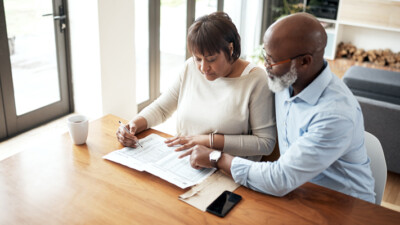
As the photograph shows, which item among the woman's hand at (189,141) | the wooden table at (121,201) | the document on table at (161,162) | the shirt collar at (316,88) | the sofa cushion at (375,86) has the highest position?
the shirt collar at (316,88)

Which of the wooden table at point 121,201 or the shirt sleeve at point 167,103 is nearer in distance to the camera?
the wooden table at point 121,201

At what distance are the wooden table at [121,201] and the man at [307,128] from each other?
8cm

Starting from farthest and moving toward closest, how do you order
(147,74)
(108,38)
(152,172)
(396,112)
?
(147,74), (108,38), (396,112), (152,172)

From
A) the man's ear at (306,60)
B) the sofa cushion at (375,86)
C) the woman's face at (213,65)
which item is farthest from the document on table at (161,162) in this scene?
the sofa cushion at (375,86)

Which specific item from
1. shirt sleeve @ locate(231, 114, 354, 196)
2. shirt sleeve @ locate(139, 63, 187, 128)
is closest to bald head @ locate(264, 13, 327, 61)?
shirt sleeve @ locate(231, 114, 354, 196)

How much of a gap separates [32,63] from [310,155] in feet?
7.00

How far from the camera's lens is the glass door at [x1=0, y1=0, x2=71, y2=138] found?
246cm

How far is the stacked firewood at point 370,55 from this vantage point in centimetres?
481

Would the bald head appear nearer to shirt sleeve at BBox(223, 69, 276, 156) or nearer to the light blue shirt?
the light blue shirt

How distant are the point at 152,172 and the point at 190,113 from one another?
43 centimetres

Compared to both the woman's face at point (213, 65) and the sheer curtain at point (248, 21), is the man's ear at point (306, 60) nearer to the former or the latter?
the woman's face at point (213, 65)

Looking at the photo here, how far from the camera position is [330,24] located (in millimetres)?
5297

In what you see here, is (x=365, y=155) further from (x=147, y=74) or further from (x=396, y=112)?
(x=147, y=74)

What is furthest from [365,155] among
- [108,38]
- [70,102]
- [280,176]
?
[70,102]
